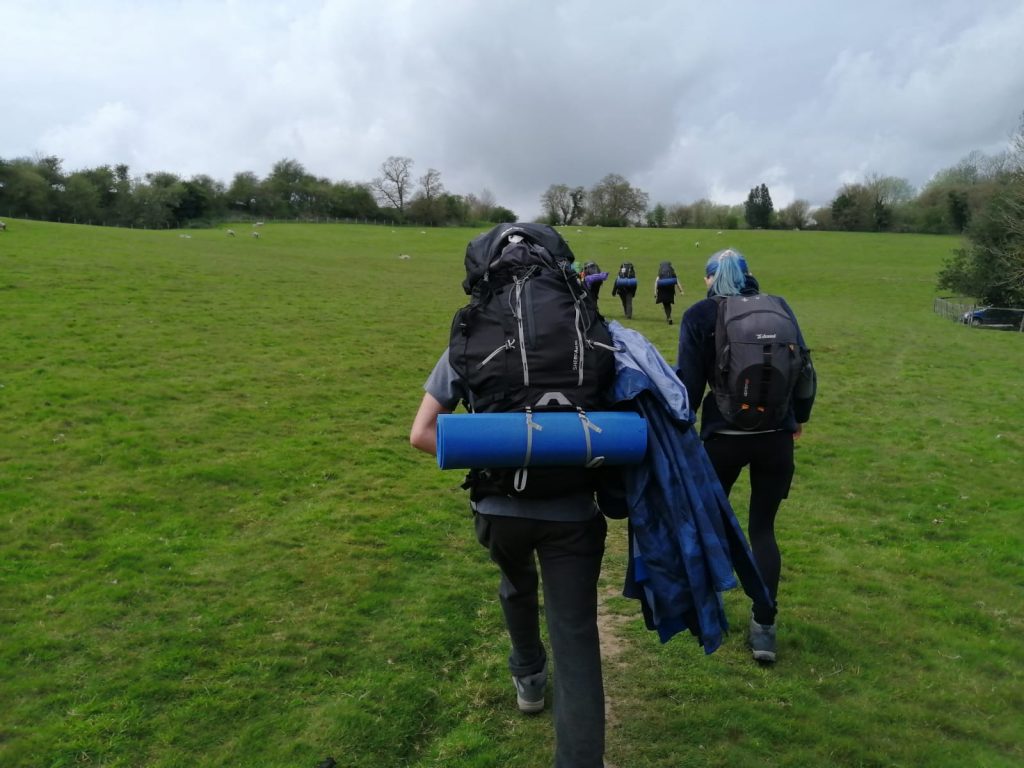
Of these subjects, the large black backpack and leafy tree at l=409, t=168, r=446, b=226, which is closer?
the large black backpack

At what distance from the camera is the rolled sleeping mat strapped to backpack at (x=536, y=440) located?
9.25 ft

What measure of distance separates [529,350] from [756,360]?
1.66 metres

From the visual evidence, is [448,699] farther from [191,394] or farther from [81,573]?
[191,394]

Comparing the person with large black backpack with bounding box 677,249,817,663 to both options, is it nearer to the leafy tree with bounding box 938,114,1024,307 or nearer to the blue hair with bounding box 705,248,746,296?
the blue hair with bounding box 705,248,746,296

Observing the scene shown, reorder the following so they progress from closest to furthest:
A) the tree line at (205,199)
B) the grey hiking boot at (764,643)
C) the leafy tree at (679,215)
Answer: the grey hiking boot at (764,643), the tree line at (205,199), the leafy tree at (679,215)

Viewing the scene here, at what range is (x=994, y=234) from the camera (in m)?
38.4

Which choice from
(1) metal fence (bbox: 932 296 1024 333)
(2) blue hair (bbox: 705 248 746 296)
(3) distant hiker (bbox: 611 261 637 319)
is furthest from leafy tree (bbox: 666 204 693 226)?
(2) blue hair (bbox: 705 248 746 296)

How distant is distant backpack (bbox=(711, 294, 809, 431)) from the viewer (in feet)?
13.1

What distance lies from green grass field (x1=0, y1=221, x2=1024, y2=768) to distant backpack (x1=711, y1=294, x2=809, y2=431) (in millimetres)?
1786

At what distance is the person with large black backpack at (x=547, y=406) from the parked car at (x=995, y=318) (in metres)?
33.4

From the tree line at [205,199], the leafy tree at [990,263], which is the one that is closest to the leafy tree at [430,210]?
the tree line at [205,199]

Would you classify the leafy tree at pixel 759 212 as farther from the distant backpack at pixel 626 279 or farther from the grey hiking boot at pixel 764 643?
the grey hiking boot at pixel 764 643

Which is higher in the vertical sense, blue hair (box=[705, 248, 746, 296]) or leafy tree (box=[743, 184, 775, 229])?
leafy tree (box=[743, 184, 775, 229])

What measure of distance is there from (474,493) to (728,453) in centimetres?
197
